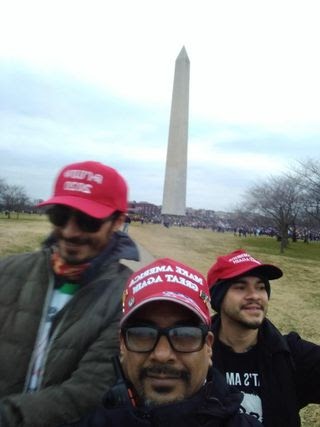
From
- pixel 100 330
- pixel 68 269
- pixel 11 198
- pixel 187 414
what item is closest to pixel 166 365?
pixel 187 414

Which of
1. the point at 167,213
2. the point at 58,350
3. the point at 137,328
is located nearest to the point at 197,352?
the point at 137,328

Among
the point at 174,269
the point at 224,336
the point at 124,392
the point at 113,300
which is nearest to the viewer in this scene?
the point at 124,392

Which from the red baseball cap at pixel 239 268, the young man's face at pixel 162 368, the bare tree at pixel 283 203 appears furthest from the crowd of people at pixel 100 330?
the bare tree at pixel 283 203

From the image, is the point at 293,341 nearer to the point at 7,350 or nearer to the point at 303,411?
the point at 7,350

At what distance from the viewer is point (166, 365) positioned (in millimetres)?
1441

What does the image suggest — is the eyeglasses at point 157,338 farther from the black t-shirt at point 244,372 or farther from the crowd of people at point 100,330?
the black t-shirt at point 244,372

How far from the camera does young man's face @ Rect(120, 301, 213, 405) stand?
4.68 ft

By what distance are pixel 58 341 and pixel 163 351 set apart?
17.0 inches

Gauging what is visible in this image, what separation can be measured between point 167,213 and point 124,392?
45.4 metres

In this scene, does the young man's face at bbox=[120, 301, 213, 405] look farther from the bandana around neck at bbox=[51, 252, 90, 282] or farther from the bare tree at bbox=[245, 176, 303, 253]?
the bare tree at bbox=[245, 176, 303, 253]

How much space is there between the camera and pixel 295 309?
33.9 feet

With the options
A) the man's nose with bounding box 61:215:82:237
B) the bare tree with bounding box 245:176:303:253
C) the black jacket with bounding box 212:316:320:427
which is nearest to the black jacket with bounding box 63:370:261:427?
the man's nose with bounding box 61:215:82:237

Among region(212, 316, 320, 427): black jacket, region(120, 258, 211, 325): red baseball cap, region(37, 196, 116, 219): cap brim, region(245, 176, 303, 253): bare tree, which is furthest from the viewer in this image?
region(245, 176, 303, 253): bare tree

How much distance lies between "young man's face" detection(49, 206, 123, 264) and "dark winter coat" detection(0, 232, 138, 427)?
0.22 ft
